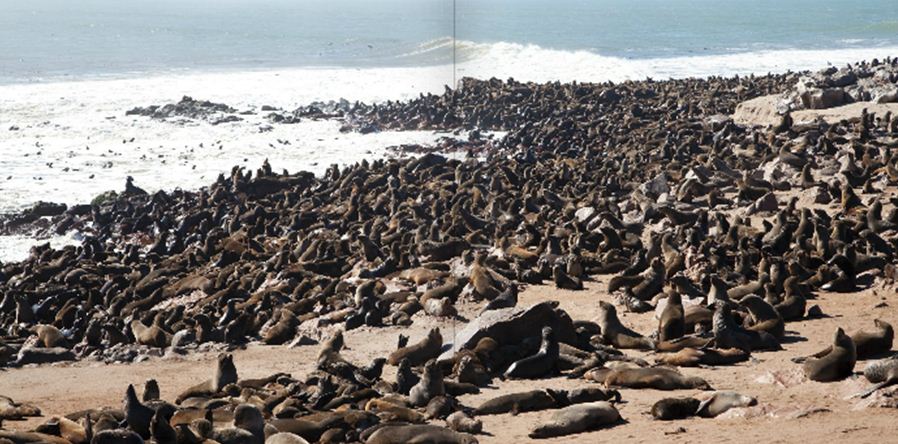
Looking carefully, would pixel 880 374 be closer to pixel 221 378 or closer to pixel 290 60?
pixel 221 378

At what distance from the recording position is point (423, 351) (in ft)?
33.7

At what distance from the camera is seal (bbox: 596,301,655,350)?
10.0 metres

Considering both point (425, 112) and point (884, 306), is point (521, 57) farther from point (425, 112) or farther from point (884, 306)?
point (884, 306)

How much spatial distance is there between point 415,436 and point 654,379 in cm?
229

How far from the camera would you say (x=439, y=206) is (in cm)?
1772

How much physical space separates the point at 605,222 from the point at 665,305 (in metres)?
4.58

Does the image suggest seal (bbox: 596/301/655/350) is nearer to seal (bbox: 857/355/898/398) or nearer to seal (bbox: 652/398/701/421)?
seal (bbox: 652/398/701/421)

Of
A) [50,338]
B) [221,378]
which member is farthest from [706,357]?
[50,338]

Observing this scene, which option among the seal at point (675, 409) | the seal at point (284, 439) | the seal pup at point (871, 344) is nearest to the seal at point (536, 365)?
the seal at point (675, 409)

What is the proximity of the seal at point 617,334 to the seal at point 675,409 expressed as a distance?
7.43 feet

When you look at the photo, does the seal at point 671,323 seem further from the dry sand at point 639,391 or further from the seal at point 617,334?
the dry sand at point 639,391

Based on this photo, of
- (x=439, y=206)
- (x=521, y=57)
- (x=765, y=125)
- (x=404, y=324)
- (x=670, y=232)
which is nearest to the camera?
(x=404, y=324)

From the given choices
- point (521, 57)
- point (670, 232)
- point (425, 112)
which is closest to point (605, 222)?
point (670, 232)

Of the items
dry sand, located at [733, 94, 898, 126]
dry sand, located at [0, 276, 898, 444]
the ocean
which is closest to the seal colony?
dry sand, located at [0, 276, 898, 444]
